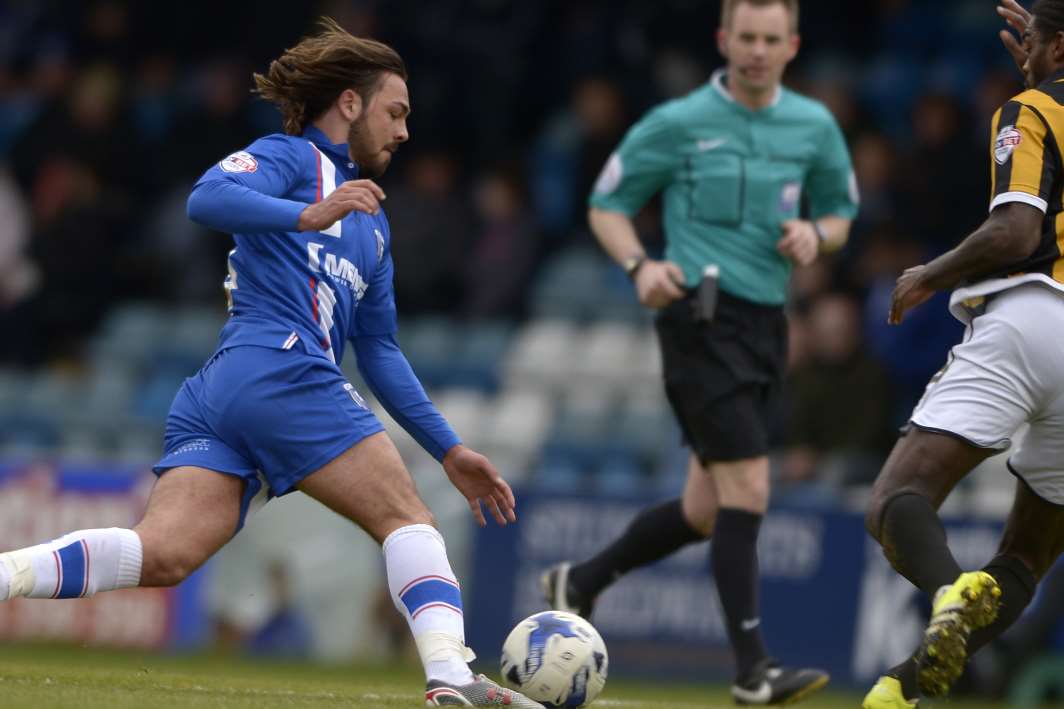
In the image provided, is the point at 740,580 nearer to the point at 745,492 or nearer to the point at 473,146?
the point at 745,492

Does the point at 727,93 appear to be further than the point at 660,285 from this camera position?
Yes

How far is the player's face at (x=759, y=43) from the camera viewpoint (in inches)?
285

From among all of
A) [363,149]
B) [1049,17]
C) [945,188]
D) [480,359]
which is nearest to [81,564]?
[363,149]

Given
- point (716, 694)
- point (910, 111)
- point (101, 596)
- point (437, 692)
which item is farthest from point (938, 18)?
point (437, 692)

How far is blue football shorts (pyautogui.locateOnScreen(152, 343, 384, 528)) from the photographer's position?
5.38m

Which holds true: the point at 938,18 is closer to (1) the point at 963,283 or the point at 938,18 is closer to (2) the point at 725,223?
(2) the point at 725,223

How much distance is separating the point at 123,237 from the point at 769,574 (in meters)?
7.13

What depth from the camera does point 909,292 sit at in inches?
219

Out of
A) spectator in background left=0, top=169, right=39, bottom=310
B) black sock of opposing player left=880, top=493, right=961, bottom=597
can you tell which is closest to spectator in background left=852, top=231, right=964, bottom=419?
black sock of opposing player left=880, top=493, right=961, bottom=597

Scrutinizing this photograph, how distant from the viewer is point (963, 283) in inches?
223

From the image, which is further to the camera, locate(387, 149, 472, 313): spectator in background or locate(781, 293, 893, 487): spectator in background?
locate(387, 149, 472, 313): spectator in background

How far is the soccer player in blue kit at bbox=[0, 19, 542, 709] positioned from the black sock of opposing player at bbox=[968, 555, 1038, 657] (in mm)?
1584

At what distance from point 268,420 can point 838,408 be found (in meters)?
5.82

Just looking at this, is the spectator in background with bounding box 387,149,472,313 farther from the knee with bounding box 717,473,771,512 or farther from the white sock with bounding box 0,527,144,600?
the white sock with bounding box 0,527,144,600
